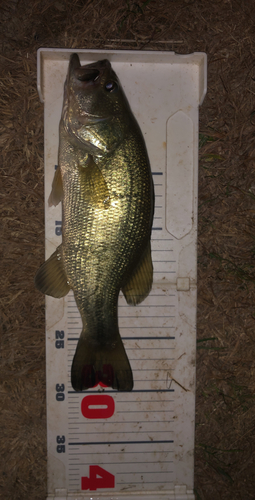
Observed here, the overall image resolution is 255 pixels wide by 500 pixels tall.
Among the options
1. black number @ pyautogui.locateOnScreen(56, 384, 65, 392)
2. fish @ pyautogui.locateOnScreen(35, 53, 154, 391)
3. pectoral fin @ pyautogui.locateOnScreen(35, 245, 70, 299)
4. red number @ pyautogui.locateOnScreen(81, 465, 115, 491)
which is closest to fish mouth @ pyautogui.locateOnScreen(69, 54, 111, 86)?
fish @ pyautogui.locateOnScreen(35, 53, 154, 391)

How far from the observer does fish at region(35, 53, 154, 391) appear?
4.26ft

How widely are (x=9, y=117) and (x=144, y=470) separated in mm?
2057

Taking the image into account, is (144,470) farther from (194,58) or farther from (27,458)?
(194,58)

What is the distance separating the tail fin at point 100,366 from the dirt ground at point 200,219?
322 mm

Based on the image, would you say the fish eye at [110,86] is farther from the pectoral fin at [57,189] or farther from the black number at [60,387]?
the black number at [60,387]

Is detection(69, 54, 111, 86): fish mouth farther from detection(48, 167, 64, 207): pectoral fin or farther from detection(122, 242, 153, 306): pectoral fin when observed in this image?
detection(122, 242, 153, 306): pectoral fin

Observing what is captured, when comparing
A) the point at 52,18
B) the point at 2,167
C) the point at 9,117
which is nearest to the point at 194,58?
the point at 52,18

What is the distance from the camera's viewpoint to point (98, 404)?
1674 mm

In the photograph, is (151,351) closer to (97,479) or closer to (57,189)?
(97,479)

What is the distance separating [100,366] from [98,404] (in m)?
0.33

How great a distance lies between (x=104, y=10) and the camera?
5.52 ft

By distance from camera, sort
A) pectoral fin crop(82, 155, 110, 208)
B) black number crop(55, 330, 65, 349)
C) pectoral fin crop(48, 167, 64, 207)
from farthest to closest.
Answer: black number crop(55, 330, 65, 349) → pectoral fin crop(48, 167, 64, 207) → pectoral fin crop(82, 155, 110, 208)

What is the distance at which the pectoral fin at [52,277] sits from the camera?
4.80 ft

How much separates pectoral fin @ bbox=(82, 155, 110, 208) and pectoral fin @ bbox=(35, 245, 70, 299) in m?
0.32
